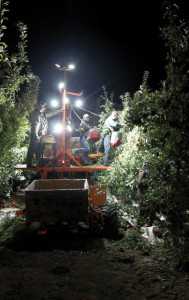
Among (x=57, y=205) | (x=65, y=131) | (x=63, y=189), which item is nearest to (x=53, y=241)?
(x=57, y=205)

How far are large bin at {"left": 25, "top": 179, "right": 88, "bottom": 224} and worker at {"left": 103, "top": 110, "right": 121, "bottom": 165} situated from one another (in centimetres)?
450

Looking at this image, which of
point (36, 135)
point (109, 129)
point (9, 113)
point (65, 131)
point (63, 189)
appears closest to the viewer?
point (63, 189)

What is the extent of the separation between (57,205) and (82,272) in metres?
1.91

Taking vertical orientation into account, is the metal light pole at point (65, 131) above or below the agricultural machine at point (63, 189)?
above

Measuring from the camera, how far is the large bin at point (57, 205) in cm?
744

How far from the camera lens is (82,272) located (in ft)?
19.1

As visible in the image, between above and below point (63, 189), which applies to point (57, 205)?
below

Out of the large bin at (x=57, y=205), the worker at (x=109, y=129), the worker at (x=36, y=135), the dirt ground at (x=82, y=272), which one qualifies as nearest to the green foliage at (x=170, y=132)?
the dirt ground at (x=82, y=272)

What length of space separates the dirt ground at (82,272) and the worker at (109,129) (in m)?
4.85

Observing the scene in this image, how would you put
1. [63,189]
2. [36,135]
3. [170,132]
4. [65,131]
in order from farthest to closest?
[65,131] → [36,135] → [63,189] → [170,132]

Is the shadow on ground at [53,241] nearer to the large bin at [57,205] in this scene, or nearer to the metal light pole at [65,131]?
the large bin at [57,205]

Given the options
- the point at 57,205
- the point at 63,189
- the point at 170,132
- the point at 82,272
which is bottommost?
the point at 82,272

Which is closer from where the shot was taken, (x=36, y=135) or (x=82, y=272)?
(x=82, y=272)

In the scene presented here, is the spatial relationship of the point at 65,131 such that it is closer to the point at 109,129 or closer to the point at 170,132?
the point at 109,129
